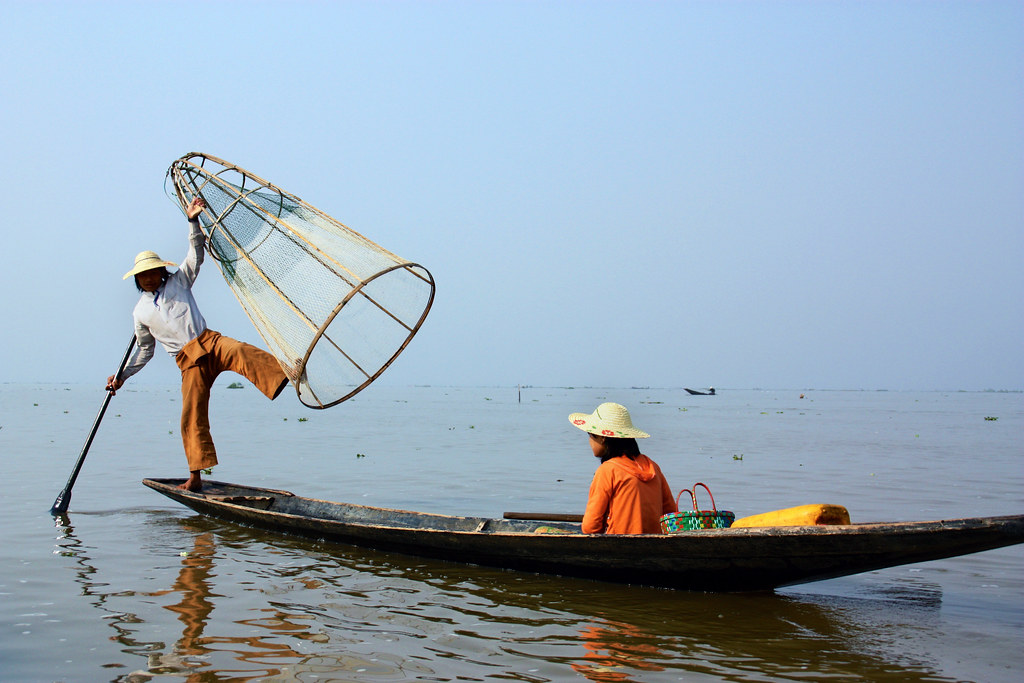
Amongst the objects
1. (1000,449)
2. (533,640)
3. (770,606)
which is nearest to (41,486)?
(533,640)

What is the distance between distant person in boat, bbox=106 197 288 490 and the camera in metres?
6.65

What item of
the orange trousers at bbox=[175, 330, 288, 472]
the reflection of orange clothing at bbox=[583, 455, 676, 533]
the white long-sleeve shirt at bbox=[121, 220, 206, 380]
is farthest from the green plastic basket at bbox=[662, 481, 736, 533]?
the white long-sleeve shirt at bbox=[121, 220, 206, 380]

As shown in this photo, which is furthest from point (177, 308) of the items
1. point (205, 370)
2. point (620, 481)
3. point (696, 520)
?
point (696, 520)

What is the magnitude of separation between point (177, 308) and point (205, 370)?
587mm

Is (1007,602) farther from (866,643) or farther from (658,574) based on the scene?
(658,574)

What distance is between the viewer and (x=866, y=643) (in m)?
4.25

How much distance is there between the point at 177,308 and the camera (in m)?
6.79

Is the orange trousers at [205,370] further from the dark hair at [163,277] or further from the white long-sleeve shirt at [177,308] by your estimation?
the dark hair at [163,277]

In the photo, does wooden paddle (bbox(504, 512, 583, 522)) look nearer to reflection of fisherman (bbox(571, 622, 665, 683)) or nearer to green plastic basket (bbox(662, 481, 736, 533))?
green plastic basket (bbox(662, 481, 736, 533))

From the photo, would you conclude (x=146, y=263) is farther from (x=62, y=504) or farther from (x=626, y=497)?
(x=626, y=497)

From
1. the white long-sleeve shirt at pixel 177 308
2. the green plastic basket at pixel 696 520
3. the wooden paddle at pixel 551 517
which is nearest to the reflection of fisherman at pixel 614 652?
the green plastic basket at pixel 696 520

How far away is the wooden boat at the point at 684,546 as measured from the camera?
405 centimetres

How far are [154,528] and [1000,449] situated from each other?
1725 cm

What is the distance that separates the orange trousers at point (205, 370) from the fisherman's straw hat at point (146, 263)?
0.69 metres
